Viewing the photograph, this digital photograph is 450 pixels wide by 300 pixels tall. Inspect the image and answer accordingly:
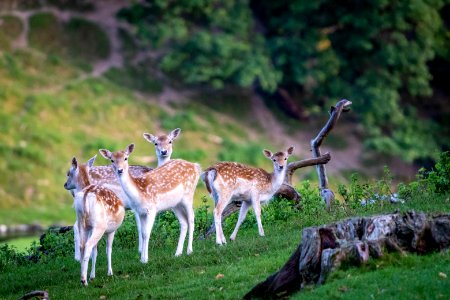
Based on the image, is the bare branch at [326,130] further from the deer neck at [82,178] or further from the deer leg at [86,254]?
the deer leg at [86,254]

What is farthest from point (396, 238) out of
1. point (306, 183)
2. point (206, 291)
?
point (306, 183)

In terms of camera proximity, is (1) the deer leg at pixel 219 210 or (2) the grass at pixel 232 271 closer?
(2) the grass at pixel 232 271

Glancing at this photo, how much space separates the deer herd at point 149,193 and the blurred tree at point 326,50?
2101cm

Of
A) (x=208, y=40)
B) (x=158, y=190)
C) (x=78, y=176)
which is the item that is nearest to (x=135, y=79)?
(x=208, y=40)

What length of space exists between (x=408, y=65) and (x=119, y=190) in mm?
24261

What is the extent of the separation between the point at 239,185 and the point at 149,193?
5.52 ft

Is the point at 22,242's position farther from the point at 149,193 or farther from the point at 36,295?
the point at 36,295

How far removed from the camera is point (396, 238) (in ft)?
36.8

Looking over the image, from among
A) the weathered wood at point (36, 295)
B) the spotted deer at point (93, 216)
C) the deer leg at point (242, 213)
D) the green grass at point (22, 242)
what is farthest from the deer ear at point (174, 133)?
the green grass at point (22, 242)

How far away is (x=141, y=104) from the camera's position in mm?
36781

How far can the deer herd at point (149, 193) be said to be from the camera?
13203 mm

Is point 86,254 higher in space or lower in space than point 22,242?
lower

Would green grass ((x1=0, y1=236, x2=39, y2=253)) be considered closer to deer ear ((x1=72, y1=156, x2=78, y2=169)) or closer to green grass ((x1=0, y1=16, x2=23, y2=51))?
deer ear ((x1=72, y1=156, x2=78, y2=169))

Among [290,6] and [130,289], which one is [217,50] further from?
[130,289]
